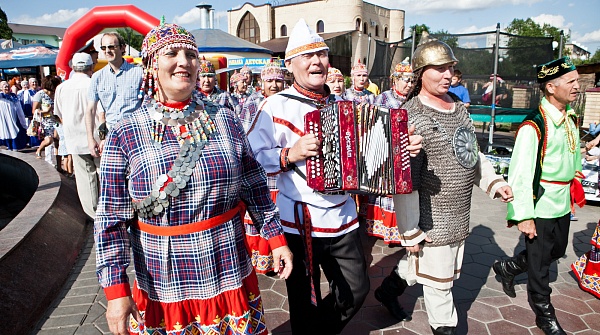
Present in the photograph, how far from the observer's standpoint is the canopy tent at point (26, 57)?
730 inches

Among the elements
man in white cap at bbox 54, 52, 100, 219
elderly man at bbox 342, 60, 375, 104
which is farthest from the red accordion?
elderly man at bbox 342, 60, 375, 104

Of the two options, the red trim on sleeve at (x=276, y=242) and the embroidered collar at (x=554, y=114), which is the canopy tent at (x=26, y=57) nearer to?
the red trim on sleeve at (x=276, y=242)

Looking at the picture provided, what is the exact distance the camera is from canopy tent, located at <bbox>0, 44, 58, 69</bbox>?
18531 millimetres

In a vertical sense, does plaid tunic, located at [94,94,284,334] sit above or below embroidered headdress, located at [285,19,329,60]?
below

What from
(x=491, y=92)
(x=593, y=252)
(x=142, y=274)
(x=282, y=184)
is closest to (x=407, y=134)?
(x=282, y=184)

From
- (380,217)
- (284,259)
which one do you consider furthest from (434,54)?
(380,217)

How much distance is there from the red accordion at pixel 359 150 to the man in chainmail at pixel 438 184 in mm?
321

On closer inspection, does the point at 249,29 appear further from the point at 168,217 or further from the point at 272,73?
the point at 168,217

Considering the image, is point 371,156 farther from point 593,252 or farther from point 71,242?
point 71,242

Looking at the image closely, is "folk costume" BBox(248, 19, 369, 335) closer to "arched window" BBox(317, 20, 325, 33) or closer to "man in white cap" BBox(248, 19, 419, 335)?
"man in white cap" BBox(248, 19, 419, 335)

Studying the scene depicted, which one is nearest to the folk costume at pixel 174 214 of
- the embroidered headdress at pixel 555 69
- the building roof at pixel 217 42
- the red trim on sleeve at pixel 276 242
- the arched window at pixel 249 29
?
the red trim on sleeve at pixel 276 242

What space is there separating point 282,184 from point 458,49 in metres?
9.72

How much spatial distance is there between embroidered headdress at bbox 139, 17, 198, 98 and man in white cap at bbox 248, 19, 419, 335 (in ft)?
2.65

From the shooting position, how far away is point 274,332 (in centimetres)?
347
